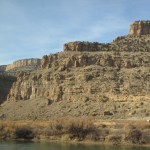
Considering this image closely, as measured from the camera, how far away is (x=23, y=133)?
50.8 meters

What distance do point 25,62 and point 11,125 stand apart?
145 meters

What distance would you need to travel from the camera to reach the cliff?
245ft

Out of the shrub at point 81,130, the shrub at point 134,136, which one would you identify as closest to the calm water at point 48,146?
the shrub at point 134,136

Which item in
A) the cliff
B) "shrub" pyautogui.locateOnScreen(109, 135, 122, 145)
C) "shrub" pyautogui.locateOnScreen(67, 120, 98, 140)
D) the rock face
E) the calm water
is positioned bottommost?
the calm water

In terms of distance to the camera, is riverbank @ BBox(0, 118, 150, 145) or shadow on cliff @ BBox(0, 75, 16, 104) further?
shadow on cliff @ BBox(0, 75, 16, 104)

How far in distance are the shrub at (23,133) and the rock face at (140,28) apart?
66828 mm

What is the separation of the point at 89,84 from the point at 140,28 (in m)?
38.6

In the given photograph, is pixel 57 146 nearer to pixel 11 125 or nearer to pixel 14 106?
pixel 11 125

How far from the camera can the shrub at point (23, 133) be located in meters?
50.4

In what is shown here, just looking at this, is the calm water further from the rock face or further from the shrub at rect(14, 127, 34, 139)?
the rock face

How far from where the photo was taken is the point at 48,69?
94.1 metres

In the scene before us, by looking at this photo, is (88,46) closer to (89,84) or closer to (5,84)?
(89,84)

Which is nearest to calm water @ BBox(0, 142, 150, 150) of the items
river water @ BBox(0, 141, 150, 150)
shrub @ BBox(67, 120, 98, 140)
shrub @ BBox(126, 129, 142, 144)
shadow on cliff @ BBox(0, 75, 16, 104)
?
river water @ BBox(0, 141, 150, 150)

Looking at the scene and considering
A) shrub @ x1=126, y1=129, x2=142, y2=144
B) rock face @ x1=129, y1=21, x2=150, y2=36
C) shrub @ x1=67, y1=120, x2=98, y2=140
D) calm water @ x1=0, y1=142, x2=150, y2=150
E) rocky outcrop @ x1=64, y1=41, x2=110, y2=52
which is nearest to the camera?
calm water @ x1=0, y1=142, x2=150, y2=150
